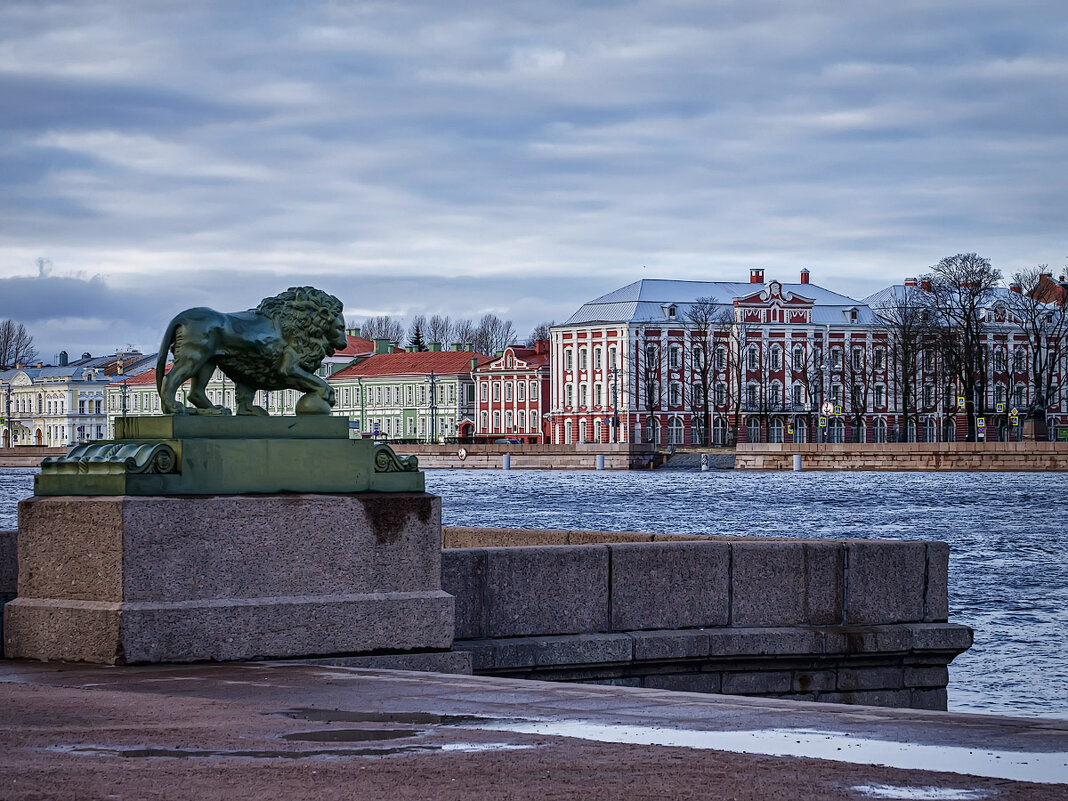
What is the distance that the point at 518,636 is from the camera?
27.1 ft

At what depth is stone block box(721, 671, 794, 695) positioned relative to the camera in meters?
8.47

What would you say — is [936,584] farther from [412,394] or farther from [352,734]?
[412,394]

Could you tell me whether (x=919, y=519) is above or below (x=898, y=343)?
below

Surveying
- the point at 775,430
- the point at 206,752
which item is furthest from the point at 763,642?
the point at 775,430

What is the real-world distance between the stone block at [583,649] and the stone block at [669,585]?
0.18 metres

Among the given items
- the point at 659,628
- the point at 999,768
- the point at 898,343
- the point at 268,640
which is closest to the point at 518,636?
the point at 659,628

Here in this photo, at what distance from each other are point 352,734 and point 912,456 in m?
81.9

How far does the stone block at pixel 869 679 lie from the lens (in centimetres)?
877

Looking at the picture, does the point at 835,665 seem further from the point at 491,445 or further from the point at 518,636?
the point at 491,445

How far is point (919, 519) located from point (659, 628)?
3803 centimetres

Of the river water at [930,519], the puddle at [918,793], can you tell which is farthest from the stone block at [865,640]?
the river water at [930,519]

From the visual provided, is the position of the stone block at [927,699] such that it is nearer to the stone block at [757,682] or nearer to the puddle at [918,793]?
the stone block at [757,682]

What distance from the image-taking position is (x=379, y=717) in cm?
570

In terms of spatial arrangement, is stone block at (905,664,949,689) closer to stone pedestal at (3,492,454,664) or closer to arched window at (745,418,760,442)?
stone pedestal at (3,492,454,664)
